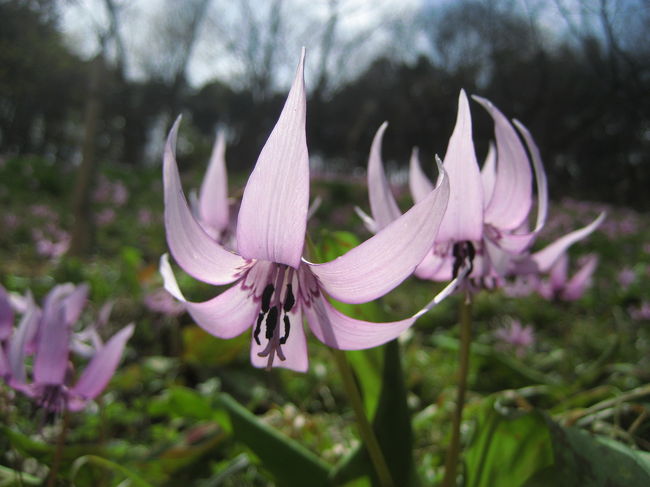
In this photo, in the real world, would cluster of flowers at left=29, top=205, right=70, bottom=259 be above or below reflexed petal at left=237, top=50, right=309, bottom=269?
above

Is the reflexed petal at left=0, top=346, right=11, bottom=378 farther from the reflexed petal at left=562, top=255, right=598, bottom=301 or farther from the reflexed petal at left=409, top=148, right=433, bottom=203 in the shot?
the reflexed petal at left=562, top=255, right=598, bottom=301

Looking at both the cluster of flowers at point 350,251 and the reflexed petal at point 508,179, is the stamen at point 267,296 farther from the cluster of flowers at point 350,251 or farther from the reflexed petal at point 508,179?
the reflexed petal at point 508,179

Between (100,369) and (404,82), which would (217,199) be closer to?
(100,369)

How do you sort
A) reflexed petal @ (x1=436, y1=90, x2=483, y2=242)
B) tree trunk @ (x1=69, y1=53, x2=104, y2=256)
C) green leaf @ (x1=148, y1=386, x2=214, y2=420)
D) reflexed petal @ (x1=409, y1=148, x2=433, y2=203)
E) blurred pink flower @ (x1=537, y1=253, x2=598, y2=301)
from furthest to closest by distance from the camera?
1. tree trunk @ (x1=69, y1=53, x2=104, y2=256)
2. blurred pink flower @ (x1=537, y1=253, x2=598, y2=301)
3. green leaf @ (x1=148, y1=386, x2=214, y2=420)
4. reflexed petal @ (x1=409, y1=148, x2=433, y2=203)
5. reflexed petal @ (x1=436, y1=90, x2=483, y2=242)

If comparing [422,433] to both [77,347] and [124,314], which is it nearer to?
[77,347]

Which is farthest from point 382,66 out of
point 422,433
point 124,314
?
point 422,433

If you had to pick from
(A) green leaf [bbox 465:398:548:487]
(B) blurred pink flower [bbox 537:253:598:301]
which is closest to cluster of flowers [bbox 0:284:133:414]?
(A) green leaf [bbox 465:398:548:487]
